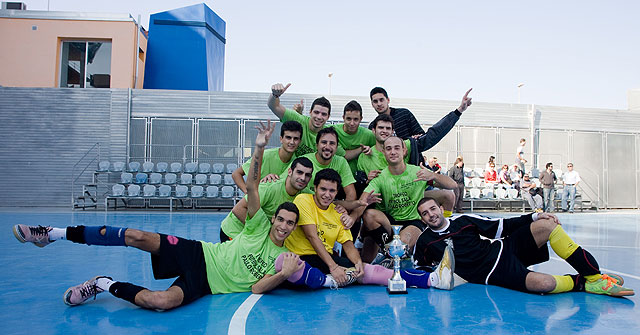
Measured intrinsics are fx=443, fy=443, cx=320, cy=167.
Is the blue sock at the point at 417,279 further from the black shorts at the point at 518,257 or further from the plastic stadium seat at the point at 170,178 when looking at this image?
the plastic stadium seat at the point at 170,178

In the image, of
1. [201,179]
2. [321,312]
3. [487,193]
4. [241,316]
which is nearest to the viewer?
[241,316]

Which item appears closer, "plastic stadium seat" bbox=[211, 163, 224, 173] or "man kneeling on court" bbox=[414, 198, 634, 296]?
"man kneeling on court" bbox=[414, 198, 634, 296]

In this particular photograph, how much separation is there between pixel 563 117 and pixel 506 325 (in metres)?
18.6

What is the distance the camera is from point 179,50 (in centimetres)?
2167

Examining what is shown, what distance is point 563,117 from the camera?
1873 cm

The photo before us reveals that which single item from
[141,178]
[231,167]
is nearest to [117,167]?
[141,178]

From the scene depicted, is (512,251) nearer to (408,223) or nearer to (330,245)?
(408,223)

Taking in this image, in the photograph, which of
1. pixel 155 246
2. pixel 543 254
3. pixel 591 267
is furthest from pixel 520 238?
pixel 155 246

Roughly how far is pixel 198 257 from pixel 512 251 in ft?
8.78

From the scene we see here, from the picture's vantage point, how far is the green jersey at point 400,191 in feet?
15.3

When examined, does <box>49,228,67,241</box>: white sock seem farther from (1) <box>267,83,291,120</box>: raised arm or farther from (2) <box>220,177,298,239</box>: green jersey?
(1) <box>267,83,291,120</box>: raised arm

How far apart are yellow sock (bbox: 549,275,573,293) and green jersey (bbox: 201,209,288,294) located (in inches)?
92.4

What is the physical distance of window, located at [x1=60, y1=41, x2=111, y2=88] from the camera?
742 inches

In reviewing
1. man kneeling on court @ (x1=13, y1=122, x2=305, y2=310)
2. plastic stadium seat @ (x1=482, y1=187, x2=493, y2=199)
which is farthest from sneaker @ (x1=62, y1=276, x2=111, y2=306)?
plastic stadium seat @ (x1=482, y1=187, x2=493, y2=199)
